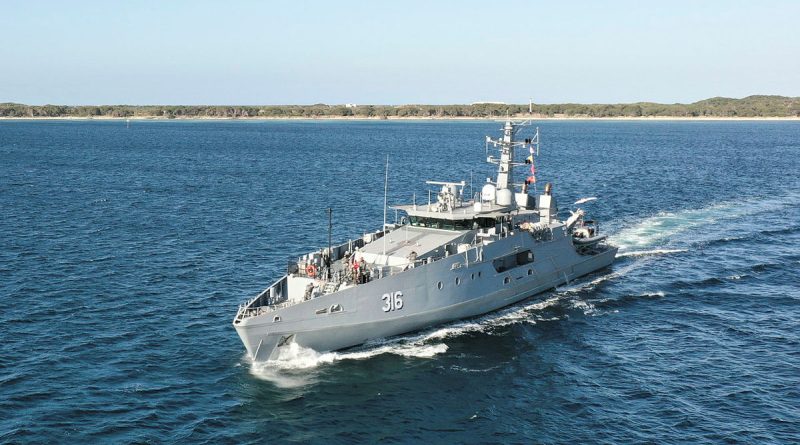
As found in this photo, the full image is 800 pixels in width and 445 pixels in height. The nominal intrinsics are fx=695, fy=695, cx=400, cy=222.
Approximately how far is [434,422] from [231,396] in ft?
28.7

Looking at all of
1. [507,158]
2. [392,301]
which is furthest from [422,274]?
[507,158]

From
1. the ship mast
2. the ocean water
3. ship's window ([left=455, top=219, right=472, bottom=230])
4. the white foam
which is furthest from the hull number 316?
the white foam

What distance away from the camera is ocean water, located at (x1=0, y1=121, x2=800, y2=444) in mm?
27781

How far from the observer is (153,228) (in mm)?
61844

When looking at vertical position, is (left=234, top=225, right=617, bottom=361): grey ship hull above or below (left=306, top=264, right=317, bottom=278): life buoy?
below

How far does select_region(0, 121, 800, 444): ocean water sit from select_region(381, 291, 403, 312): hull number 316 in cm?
188

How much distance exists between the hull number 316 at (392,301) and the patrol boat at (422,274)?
0.05 meters

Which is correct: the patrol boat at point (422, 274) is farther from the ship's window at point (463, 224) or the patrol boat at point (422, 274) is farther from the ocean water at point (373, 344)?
the ocean water at point (373, 344)

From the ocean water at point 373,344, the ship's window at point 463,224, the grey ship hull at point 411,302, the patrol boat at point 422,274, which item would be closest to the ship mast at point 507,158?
the patrol boat at point 422,274

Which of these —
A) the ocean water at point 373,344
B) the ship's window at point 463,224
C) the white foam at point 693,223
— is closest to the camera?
the ocean water at point 373,344

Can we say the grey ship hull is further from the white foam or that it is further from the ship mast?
the white foam

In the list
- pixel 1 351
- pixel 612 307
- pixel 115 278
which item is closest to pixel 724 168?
pixel 612 307

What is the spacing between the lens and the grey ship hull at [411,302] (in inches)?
1300

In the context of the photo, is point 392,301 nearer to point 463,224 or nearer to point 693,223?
point 463,224
